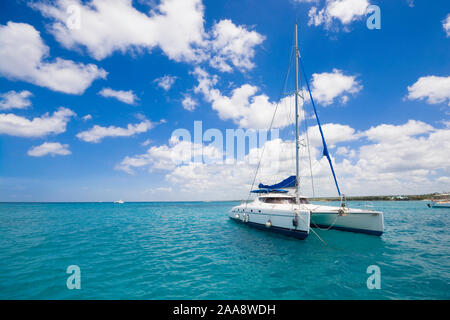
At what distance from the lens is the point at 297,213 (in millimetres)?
12102

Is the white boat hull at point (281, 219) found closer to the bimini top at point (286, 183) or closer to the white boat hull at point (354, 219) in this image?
the white boat hull at point (354, 219)

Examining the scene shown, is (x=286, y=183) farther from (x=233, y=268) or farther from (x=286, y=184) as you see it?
(x=233, y=268)

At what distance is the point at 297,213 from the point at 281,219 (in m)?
1.48

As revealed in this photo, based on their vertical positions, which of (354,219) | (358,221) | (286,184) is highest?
(286,184)

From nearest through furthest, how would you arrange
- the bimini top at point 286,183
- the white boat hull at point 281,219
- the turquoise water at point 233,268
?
1. the turquoise water at point 233,268
2. the white boat hull at point 281,219
3. the bimini top at point 286,183

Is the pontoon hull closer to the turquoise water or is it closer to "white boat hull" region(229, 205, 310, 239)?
the turquoise water

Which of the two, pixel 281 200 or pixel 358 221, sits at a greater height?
pixel 281 200

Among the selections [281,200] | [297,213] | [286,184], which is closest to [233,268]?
[297,213]

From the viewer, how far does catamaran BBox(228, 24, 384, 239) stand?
12.4 metres

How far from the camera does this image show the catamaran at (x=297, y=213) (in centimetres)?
1239

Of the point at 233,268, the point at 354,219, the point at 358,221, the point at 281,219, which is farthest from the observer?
the point at 354,219

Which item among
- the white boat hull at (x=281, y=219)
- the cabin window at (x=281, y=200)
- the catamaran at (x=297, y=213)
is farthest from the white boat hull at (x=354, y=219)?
the cabin window at (x=281, y=200)

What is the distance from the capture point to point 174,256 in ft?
33.1
